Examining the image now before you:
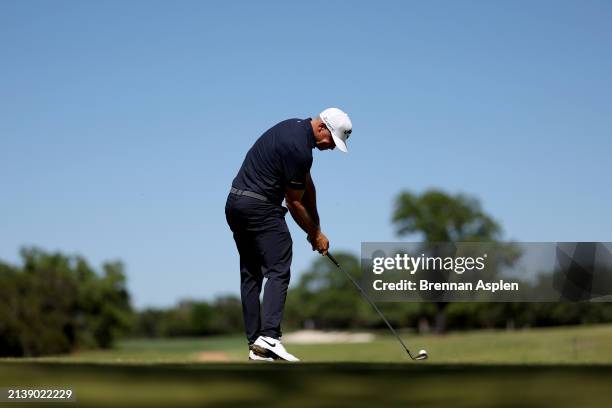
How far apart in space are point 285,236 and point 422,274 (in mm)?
31167

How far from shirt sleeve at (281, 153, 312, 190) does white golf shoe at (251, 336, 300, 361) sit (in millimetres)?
1378

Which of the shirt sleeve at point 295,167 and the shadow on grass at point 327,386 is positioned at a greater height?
the shirt sleeve at point 295,167

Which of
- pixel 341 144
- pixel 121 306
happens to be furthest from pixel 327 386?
pixel 121 306

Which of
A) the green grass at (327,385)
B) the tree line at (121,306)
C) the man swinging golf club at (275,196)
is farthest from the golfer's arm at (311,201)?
the tree line at (121,306)

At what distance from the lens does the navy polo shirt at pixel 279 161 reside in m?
7.46

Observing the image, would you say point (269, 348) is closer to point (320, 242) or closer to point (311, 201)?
point (320, 242)

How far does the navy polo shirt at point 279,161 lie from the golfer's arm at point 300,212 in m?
0.07

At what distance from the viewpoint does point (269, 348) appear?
762cm

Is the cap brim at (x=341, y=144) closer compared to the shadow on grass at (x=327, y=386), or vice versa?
the shadow on grass at (x=327, y=386)

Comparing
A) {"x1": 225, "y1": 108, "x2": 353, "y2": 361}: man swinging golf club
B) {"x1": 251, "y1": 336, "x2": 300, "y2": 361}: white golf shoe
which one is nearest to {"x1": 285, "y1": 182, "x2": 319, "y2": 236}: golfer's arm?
{"x1": 225, "y1": 108, "x2": 353, "y2": 361}: man swinging golf club

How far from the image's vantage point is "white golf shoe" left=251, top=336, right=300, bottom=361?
299 inches

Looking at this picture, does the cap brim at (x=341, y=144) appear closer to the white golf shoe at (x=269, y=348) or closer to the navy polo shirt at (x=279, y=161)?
the navy polo shirt at (x=279, y=161)

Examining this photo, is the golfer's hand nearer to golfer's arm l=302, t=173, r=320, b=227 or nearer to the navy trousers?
golfer's arm l=302, t=173, r=320, b=227

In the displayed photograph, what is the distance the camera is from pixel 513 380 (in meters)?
3.08
